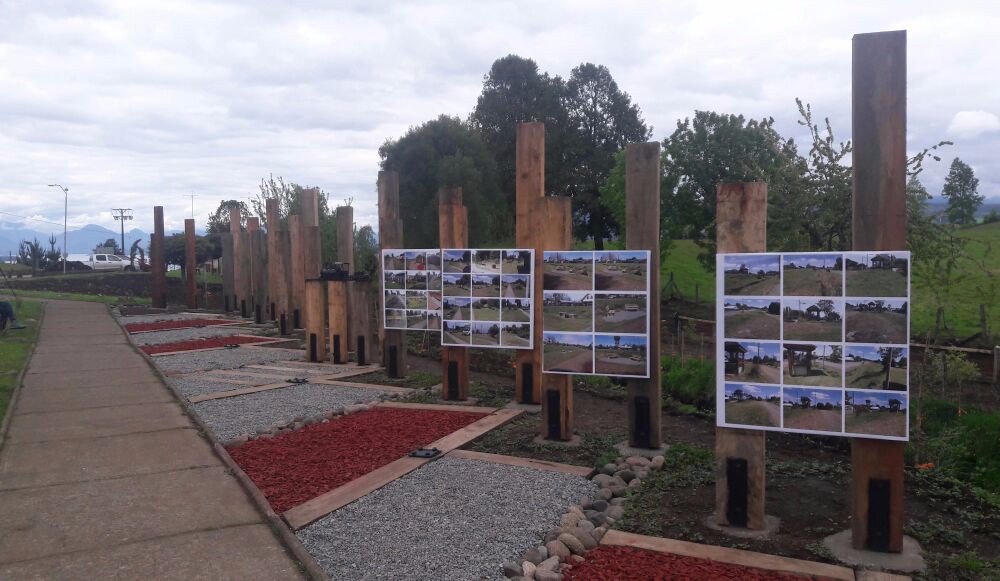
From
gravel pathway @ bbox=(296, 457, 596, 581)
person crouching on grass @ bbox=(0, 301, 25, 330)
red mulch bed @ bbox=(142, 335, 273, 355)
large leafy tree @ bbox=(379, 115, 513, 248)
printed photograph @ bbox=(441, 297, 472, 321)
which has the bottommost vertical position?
gravel pathway @ bbox=(296, 457, 596, 581)

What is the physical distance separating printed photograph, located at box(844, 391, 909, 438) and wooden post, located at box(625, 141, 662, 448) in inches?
91.2

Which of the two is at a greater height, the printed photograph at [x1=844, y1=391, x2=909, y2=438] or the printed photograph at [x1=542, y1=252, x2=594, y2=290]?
the printed photograph at [x1=542, y1=252, x2=594, y2=290]

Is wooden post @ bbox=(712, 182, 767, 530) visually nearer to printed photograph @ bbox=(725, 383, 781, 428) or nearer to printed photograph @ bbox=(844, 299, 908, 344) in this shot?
printed photograph @ bbox=(725, 383, 781, 428)

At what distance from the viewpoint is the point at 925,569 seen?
4.44 metres

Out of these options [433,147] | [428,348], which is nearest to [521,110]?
[433,147]

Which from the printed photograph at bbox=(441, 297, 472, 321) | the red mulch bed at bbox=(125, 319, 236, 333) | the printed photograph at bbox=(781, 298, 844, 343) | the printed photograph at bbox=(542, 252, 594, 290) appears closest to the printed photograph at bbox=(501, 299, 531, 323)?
the printed photograph at bbox=(441, 297, 472, 321)

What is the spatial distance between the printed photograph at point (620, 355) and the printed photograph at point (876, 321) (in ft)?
7.54

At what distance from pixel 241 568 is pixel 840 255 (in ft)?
14.0

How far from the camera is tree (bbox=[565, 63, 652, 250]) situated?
34625 millimetres

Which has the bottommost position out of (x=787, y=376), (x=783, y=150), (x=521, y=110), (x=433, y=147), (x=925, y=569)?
(x=925, y=569)

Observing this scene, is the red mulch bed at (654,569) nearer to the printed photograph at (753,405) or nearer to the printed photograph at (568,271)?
the printed photograph at (753,405)

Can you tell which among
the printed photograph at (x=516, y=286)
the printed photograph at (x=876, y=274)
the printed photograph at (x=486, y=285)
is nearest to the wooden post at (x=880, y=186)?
the printed photograph at (x=876, y=274)

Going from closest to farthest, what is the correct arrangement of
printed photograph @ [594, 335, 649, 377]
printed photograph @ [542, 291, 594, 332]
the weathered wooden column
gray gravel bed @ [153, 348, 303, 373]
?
printed photograph @ [594, 335, 649, 377] → printed photograph @ [542, 291, 594, 332] → the weathered wooden column → gray gravel bed @ [153, 348, 303, 373]

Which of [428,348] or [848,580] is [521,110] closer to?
[428,348]
